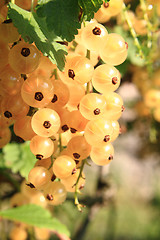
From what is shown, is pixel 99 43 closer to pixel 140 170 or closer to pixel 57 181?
pixel 57 181

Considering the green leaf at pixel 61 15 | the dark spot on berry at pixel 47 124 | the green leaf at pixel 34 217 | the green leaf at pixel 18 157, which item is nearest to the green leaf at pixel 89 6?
the green leaf at pixel 61 15

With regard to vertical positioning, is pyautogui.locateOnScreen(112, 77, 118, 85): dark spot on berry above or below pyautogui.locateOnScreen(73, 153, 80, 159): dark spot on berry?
above

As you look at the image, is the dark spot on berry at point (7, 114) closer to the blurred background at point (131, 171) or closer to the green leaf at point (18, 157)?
the blurred background at point (131, 171)

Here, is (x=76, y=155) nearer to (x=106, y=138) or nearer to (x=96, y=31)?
(x=106, y=138)

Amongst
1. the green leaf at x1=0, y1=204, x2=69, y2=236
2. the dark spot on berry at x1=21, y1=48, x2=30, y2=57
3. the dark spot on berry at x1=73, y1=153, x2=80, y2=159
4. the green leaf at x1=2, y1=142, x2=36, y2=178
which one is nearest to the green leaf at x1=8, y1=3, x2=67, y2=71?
the dark spot on berry at x1=21, y1=48, x2=30, y2=57

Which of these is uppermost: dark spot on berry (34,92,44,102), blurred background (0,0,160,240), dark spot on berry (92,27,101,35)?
dark spot on berry (92,27,101,35)

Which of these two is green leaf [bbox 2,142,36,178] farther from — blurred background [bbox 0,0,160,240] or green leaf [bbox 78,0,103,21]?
green leaf [bbox 78,0,103,21]

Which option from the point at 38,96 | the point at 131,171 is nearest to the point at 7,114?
the point at 38,96
